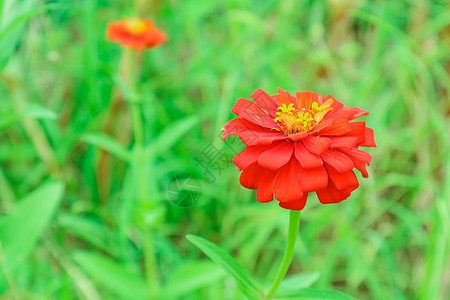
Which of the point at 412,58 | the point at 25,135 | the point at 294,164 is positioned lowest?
the point at 25,135

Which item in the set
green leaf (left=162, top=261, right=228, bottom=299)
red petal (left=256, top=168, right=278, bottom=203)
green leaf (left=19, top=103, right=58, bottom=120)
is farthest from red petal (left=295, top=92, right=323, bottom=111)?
green leaf (left=162, top=261, right=228, bottom=299)

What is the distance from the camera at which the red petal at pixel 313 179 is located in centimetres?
43

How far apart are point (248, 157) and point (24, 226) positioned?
589 millimetres

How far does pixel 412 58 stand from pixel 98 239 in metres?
1.06

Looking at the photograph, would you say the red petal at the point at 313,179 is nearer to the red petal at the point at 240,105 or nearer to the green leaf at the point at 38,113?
the red petal at the point at 240,105

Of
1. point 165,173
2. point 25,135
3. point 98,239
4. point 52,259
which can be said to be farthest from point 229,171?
point 25,135

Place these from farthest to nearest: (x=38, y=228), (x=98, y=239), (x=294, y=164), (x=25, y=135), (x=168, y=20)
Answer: (x=168, y=20) → (x=25, y=135) → (x=98, y=239) → (x=38, y=228) → (x=294, y=164)

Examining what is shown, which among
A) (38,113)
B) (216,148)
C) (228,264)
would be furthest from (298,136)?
(216,148)

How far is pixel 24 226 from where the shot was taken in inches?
33.3

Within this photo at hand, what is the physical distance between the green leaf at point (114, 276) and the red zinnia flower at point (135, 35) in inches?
19.4

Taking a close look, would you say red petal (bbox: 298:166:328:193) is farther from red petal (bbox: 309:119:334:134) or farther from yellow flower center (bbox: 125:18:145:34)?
yellow flower center (bbox: 125:18:145:34)

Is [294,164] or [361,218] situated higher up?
[294,164]

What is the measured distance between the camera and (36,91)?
4.67 feet

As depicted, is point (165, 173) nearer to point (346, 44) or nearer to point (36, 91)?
point (36, 91)
